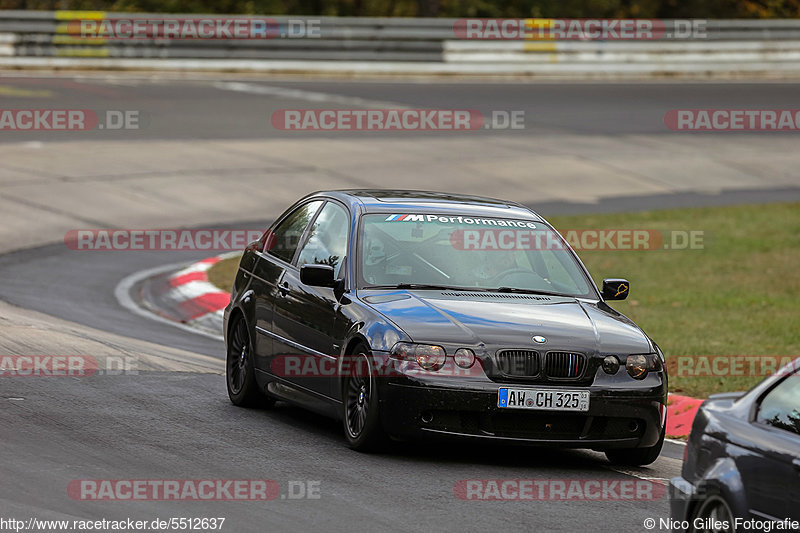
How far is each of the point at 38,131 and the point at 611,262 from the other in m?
12.0

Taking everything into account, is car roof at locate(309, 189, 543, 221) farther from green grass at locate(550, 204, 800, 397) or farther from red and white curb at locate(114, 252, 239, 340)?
red and white curb at locate(114, 252, 239, 340)

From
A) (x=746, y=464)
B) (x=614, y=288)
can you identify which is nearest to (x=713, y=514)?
(x=746, y=464)

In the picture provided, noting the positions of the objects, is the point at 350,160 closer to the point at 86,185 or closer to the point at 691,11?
the point at 86,185

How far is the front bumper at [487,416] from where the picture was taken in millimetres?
8180

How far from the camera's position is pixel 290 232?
34.3ft

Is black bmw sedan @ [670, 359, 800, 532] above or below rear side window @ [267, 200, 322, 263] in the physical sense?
above

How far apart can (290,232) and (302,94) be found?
2094 centimetres

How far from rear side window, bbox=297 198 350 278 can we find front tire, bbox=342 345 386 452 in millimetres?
966

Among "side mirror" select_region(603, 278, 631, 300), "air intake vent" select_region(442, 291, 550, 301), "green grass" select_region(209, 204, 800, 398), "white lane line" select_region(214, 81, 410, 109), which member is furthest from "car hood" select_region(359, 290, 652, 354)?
"white lane line" select_region(214, 81, 410, 109)

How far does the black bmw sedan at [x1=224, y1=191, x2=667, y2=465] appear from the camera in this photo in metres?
8.24

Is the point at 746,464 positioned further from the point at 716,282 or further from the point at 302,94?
the point at 302,94

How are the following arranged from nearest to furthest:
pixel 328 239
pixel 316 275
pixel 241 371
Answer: pixel 316 275 < pixel 328 239 < pixel 241 371

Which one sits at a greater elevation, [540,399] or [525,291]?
[525,291]

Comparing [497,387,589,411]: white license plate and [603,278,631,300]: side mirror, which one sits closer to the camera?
[497,387,589,411]: white license plate
